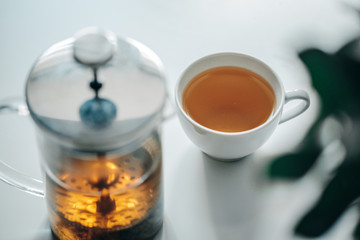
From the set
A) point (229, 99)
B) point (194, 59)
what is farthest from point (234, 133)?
point (194, 59)

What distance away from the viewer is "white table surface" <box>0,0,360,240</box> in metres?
0.55

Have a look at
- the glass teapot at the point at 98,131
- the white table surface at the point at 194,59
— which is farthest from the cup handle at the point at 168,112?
the white table surface at the point at 194,59

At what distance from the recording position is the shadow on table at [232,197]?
54cm

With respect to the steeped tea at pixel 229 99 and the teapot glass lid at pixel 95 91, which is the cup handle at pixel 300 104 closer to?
the steeped tea at pixel 229 99

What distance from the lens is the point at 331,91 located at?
64 centimetres

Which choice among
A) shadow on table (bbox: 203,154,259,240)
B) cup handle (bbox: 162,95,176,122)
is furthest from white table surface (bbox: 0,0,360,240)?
cup handle (bbox: 162,95,176,122)

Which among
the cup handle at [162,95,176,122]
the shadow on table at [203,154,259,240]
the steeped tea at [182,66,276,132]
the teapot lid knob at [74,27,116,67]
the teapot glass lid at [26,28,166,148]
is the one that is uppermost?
the teapot lid knob at [74,27,116,67]

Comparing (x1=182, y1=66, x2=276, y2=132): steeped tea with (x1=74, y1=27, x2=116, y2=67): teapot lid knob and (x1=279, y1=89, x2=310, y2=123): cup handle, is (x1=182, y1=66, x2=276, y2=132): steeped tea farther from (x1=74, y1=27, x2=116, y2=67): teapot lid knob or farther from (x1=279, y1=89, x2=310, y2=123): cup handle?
(x1=74, y1=27, x2=116, y2=67): teapot lid knob

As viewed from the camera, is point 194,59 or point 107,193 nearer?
point 107,193

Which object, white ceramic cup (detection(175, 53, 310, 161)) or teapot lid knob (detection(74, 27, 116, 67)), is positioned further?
white ceramic cup (detection(175, 53, 310, 161))

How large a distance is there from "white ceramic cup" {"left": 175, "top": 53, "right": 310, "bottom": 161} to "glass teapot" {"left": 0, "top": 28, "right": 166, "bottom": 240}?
6cm

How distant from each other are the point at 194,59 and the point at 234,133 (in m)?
0.19

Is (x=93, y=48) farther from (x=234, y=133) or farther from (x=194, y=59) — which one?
(x=194, y=59)

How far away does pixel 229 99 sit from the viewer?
58 cm
